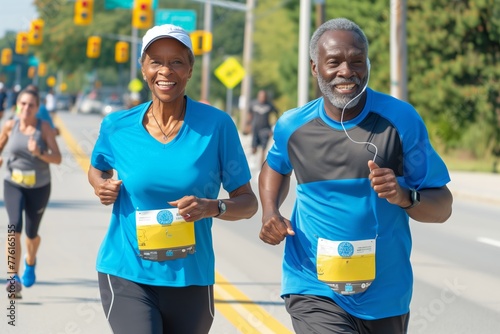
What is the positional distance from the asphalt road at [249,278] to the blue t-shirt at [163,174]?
3.42 meters

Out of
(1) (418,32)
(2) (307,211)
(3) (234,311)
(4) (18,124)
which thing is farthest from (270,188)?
(1) (418,32)

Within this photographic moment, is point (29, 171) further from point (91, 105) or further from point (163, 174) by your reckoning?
point (91, 105)

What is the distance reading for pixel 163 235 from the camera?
4.75m

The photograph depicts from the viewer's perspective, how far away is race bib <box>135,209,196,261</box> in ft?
15.6

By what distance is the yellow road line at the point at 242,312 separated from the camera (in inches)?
326

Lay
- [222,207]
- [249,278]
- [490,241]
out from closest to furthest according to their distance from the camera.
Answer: [222,207] < [249,278] < [490,241]

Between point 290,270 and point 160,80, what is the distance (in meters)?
0.95

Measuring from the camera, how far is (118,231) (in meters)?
4.87

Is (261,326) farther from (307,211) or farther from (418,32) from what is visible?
(418,32)

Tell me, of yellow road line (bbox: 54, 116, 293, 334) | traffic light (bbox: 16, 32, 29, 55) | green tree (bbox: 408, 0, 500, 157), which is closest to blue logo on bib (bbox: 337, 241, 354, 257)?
yellow road line (bbox: 54, 116, 293, 334)

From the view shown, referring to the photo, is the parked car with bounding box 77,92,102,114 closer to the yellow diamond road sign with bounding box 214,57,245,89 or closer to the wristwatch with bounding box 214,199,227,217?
the yellow diamond road sign with bounding box 214,57,245,89

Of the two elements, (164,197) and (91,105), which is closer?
(164,197)

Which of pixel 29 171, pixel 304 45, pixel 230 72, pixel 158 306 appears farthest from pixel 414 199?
pixel 230 72

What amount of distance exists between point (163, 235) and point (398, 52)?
23154mm
